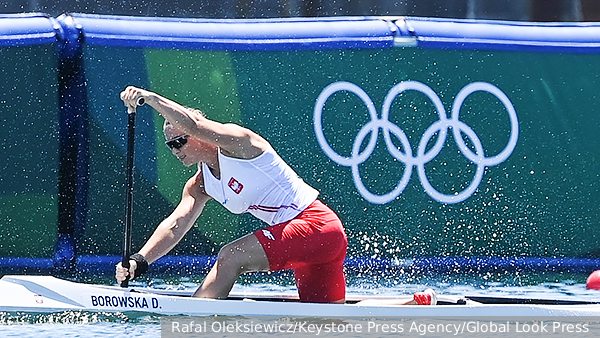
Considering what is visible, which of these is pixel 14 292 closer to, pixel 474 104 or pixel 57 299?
pixel 57 299

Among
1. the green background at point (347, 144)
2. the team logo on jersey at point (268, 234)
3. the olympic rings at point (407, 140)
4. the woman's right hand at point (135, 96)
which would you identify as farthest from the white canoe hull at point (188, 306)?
the olympic rings at point (407, 140)

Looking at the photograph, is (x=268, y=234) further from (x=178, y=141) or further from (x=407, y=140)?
(x=407, y=140)

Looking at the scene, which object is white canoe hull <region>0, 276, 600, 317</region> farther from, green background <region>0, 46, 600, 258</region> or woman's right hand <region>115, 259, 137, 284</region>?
green background <region>0, 46, 600, 258</region>

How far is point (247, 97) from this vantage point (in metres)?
8.90

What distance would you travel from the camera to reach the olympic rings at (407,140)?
8.94 m

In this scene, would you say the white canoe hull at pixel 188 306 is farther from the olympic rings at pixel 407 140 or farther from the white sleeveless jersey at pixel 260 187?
the olympic rings at pixel 407 140

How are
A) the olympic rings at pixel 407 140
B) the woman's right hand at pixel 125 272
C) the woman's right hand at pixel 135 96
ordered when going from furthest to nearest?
the olympic rings at pixel 407 140 < the woman's right hand at pixel 125 272 < the woman's right hand at pixel 135 96

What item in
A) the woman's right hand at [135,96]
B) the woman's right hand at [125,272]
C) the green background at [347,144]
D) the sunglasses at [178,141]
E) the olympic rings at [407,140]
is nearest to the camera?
the woman's right hand at [135,96]

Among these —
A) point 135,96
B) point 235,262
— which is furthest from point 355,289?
point 135,96

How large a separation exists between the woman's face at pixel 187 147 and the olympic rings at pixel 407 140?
2.36 meters

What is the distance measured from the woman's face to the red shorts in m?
0.53

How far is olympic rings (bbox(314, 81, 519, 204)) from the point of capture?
894cm

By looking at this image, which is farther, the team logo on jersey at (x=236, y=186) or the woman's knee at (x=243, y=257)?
the team logo on jersey at (x=236, y=186)

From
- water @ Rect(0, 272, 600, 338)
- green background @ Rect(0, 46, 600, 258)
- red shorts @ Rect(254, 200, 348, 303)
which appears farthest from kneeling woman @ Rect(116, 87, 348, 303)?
green background @ Rect(0, 46, 600, 258)
